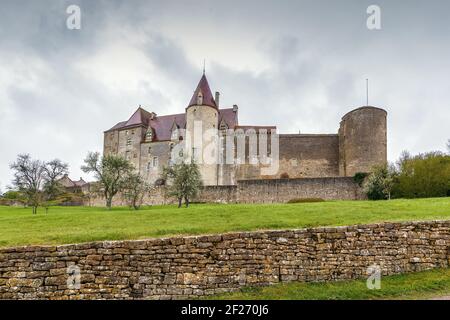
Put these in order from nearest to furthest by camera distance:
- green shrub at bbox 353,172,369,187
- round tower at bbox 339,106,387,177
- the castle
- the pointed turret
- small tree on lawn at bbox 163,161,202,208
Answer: small tree on lawn at bbox 163,161,202,208 → green shrub at bbox 353,172,369,187 → round tower at bbox 339,106,387,177 → the castle → the pointed turret

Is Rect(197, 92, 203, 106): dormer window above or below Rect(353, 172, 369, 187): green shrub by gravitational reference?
above

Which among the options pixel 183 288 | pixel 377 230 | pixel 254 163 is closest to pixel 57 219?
pixel 183 288

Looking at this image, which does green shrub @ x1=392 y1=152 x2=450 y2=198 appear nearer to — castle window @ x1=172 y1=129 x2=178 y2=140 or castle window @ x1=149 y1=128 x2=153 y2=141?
castle window @ x1=172 y1=129 x2=178 y2=140

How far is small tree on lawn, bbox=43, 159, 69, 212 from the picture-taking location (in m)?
48.3

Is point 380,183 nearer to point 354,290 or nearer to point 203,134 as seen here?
point 203,134

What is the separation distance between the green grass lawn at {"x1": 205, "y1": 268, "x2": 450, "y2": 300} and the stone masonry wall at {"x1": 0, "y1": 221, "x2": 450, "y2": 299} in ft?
1.00

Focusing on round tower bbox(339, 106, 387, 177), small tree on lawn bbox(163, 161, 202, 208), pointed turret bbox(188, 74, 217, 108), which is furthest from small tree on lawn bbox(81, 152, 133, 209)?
round tower bbox(339, 106, 387, 177)

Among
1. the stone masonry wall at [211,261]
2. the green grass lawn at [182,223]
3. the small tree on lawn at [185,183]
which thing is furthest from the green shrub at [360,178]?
the stone masonry wall at [211,261]

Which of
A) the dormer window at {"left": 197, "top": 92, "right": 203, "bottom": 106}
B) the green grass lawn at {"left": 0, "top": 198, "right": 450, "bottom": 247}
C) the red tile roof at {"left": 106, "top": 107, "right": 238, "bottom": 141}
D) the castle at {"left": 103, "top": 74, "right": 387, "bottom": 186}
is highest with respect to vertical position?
the dormer window at {"left": 197, "top": 92, "right": 203, "bottom": 106}

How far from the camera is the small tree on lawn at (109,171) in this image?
4121 centimetres

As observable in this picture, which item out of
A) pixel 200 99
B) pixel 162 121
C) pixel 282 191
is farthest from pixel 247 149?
pixel 162 121
